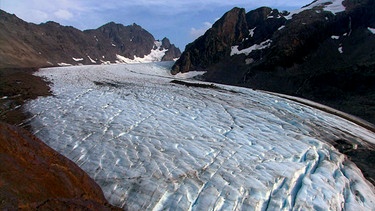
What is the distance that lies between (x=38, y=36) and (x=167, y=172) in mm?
157800

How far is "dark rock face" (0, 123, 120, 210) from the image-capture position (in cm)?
657

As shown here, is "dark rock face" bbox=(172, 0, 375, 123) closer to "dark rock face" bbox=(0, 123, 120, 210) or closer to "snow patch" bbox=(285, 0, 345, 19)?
"snow patch" bbox=(285, 0, 345, 19)

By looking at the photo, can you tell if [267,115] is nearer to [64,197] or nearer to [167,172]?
[167,172]

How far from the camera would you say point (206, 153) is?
12.4 m

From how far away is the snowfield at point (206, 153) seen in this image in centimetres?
984

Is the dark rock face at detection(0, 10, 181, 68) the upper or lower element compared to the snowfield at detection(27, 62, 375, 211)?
lower

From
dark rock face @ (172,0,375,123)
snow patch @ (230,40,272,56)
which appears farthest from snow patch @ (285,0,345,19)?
snow patch @ (230,40,272,56)

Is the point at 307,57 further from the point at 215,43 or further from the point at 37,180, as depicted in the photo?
the point at 37,180

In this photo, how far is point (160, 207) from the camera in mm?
9320

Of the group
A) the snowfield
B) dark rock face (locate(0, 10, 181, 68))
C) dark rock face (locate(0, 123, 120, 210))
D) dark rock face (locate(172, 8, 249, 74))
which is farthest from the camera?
dark rock face (locate(0, 10, 181, 68))

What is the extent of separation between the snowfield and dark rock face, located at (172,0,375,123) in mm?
14694

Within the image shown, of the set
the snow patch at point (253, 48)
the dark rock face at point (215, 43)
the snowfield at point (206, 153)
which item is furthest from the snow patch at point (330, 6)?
the snowfield at point (206, 153)

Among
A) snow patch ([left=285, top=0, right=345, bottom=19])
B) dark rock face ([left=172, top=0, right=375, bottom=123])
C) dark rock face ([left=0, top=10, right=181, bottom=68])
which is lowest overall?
dark rock face ([left=0, top=10, right=181, bottom=68])

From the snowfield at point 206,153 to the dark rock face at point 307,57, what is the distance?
48.2 feet
